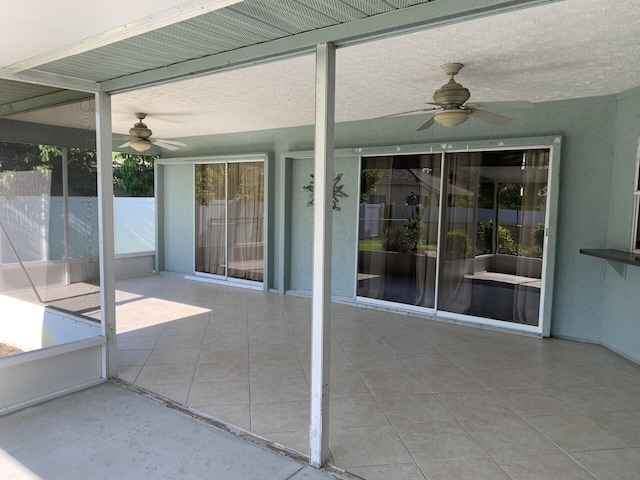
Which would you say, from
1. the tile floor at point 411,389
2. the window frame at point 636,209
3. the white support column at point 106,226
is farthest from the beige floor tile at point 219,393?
the window frame at point 636,209

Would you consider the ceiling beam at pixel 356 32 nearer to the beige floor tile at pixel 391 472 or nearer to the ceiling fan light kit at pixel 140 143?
the beige floor tile at pixel 391 472

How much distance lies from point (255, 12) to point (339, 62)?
1434 millimetres

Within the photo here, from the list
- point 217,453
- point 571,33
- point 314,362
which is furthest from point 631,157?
point 217,453

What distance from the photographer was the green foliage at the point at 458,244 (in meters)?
5.11

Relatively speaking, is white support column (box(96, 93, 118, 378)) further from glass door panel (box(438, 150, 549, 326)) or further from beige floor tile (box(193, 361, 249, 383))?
glass door panel (box(438, 150, 549, 326))

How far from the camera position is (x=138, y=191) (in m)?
13.4

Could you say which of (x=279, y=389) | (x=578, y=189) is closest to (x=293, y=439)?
(x=279, y=389)

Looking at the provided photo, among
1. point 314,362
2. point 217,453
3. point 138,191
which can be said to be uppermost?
point 138,191

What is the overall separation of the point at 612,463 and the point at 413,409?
1.13 meters

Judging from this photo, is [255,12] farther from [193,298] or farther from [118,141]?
[118,141]

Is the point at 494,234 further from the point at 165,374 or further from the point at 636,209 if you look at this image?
the point at 165,374

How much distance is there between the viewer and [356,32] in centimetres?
204

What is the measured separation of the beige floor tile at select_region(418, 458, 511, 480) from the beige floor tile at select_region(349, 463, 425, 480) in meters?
0.05

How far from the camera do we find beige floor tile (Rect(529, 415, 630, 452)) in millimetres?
2551
